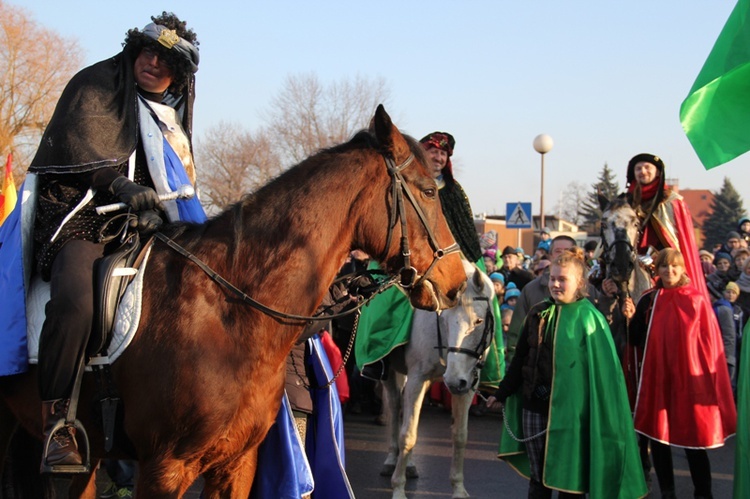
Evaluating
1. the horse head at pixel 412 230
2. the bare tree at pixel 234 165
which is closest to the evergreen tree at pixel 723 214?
the bare tree at pixel 234 165

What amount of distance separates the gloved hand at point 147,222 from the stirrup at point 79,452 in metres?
0.99

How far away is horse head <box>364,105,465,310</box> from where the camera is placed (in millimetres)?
4105

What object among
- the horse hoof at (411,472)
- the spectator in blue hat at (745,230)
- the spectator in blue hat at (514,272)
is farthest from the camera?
the spectator in blue hat at (745,230)

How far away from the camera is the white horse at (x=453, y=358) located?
24.1ft

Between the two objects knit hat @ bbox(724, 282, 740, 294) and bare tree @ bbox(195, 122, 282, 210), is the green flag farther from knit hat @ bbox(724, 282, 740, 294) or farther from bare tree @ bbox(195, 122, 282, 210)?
bare tree @ bbox(195, 122, 282, 210)

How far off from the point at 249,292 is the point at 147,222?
63 centimetres

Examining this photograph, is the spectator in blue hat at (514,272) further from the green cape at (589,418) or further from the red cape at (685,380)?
the green cape at (589,418)

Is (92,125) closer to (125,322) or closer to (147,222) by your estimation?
(147,222)

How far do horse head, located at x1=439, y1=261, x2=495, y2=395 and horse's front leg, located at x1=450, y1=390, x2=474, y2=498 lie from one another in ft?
0.68

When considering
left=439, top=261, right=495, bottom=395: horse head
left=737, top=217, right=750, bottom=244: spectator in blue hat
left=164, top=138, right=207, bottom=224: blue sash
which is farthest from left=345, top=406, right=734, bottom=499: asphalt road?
left=737, top=217, right=750, bottom=244: spectator in blue hat

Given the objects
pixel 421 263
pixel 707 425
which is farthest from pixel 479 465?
pixel 421 263

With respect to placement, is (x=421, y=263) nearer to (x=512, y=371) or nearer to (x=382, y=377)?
(x=512, y=371)

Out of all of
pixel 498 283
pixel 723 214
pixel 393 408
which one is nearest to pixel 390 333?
pixel 393 408

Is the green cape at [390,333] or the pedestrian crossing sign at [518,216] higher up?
the pedestrian crossing sign at [518,216]
